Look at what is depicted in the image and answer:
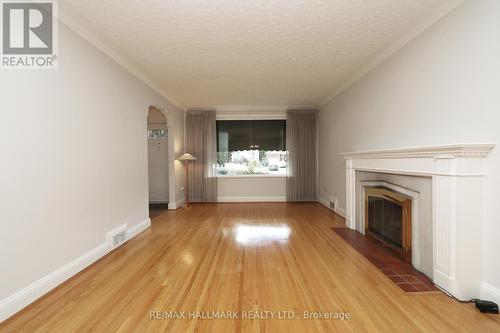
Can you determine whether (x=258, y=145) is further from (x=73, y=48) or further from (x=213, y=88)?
(x=73, y=48)

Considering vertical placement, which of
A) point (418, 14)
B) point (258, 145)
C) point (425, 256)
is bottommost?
point (425, 256)

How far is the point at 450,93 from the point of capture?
2.13 meters

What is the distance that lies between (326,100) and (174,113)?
12.3 feet

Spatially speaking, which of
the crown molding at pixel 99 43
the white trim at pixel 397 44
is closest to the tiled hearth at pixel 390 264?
the white trim at pixel 397 44

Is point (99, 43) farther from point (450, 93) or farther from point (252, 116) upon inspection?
point (252, 116)

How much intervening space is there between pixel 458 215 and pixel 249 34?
107 inches

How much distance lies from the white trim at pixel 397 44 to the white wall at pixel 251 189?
3098mm

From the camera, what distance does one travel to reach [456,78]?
206cm

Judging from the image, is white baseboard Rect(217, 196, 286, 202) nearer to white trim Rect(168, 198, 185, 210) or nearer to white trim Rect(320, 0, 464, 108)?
white trim Rect(168, 198, 185, 210)

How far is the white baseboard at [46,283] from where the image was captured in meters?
1.70

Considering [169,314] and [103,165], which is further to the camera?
[103,165]

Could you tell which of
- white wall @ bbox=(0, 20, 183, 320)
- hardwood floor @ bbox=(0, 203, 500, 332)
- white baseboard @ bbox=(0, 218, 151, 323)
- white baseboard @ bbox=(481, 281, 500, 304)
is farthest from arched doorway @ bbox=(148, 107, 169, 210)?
white baseboard @ bbox=(481, 281, 500, 304)

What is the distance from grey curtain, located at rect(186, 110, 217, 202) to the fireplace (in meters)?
4.12

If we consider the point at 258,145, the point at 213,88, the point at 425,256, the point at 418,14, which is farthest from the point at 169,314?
the point at 258,145
